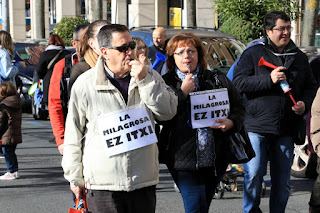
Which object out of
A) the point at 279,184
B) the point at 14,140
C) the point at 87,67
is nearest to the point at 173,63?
the point at 87,67

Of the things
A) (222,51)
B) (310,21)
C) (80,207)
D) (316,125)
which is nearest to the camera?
(80,207)

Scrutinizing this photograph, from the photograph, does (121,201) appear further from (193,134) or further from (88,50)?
(88,50)

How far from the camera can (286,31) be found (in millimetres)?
6234

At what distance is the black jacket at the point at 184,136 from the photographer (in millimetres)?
5230

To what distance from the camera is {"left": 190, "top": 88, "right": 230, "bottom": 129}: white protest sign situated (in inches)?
208

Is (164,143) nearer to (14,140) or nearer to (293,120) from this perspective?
(293,120)

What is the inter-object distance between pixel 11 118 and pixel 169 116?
213 inches

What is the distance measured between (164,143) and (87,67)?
897 mm

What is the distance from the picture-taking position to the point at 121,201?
438 centimetres

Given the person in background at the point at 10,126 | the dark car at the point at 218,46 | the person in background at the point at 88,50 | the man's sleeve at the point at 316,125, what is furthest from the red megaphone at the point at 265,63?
the dark car at the point at 218,46

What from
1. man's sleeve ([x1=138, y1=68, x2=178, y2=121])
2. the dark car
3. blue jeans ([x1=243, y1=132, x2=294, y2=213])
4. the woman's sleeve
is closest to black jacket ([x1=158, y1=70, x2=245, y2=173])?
man's sleeve ([x1=138, y1=68, x2=178, y2=121])

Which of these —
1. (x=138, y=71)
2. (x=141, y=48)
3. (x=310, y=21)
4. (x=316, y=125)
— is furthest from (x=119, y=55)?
(x=310, y=21)

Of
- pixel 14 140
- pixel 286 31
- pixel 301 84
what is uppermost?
pixel 286 31

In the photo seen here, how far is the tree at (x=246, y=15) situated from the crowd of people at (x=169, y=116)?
10.2m
